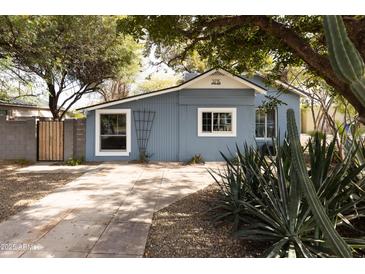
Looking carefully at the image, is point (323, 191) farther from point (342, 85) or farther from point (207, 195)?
point (207, 195)

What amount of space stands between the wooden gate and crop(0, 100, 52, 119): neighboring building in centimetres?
552

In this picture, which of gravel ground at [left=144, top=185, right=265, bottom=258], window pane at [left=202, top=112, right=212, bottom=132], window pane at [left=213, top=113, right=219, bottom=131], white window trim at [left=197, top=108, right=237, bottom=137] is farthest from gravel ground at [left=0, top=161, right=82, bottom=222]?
window pane at [left=213, top=113, right=219, bottom=131]

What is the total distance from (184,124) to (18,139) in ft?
23.7

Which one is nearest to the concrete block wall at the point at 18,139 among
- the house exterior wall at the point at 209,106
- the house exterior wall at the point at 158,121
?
the house exterior wall at the point at 158,121

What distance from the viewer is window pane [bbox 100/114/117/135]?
12750 mm

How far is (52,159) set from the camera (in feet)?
40.9

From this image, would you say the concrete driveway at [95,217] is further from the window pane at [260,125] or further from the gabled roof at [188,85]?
the window pane at [260,125]

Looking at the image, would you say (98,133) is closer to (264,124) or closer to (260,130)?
(260,130)

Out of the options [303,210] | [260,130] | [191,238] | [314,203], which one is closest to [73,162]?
[191,238]

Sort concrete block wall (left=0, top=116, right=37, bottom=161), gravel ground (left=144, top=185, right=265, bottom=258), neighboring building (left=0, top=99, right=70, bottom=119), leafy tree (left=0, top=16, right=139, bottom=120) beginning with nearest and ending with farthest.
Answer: gravel ground (left=144, top=185, right=265, bottom=258) → leafy tree (left=0, top=16, right=139, bottom=120) → concrete block wall (left=0, top=116, right=37, bottom=161) → neighboring building (left=0, top=99, right=70, bottom=119)

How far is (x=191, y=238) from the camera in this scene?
423 cm

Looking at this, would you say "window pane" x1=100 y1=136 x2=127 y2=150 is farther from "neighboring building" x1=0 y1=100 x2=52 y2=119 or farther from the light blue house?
"neighboring building" x1=0 y1=100 x2=52 y2=119

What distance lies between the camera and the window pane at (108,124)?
12750 millimetres

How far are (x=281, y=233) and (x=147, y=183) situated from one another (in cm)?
514
